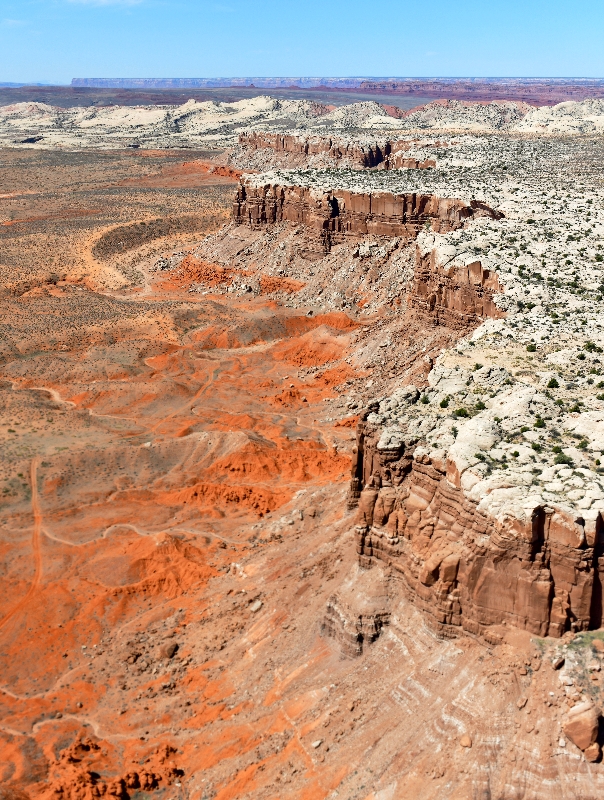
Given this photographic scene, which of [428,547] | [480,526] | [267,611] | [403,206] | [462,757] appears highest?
[403,206]

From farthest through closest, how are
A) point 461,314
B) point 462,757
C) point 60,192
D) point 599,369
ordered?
point 60,192 < point 461,314 < point 599,369 < point 462,757

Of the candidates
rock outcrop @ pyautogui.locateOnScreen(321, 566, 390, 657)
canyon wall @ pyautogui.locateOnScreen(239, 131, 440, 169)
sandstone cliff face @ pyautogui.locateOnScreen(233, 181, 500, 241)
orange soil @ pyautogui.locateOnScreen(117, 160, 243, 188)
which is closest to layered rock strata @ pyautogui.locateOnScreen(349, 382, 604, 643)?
rock outcrop @ pyautogui.locateOnScreen(321, 566, 390, 657)

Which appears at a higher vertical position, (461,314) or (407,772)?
(461,314)

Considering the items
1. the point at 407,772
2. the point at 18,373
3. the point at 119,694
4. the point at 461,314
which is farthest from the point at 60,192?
the point at 407,772

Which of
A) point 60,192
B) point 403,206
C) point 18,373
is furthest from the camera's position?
point 60,192

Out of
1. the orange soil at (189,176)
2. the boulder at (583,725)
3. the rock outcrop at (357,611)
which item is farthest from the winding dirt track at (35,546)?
the orange soil at (189,176)

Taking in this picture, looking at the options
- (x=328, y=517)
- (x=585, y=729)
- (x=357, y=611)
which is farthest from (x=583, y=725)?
(x=328, y=517)

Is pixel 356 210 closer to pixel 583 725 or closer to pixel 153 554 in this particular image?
pixel 153 554

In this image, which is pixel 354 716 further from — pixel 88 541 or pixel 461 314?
pixel 461 314
